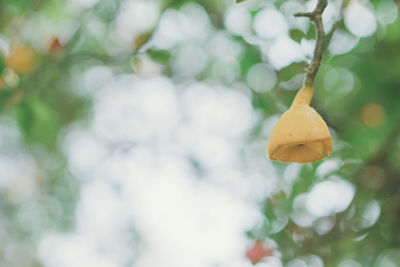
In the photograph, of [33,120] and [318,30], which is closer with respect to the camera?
[318,30]

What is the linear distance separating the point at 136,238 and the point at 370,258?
2.43 m

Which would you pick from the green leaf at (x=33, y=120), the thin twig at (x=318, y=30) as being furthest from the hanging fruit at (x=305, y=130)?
the green leaf at (x=33, y=120)

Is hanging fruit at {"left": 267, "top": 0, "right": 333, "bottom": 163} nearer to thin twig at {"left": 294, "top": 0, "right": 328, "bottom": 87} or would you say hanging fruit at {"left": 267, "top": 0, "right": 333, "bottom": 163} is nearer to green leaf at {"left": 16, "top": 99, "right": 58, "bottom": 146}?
thin twig at {"left": 294, "top": 0, "right": 328, "bottom": 87}

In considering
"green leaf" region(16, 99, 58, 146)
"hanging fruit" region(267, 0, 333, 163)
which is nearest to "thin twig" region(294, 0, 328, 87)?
"hanging fruit" region(267, 0, 333, 163)

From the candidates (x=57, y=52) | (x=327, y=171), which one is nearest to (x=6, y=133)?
(x=57, y=52)

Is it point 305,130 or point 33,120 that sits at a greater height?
point 305,130

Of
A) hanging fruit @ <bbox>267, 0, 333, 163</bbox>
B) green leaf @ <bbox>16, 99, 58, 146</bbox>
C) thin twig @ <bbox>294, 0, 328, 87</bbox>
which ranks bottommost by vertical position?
green leaf @ <bbox>16, 99, 58, 146</bbox>

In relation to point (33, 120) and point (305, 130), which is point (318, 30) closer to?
point (305, 130)

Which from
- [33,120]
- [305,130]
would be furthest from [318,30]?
[33,120]

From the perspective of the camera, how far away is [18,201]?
3.96 metres

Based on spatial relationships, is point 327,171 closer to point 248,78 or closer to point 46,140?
point 248,78

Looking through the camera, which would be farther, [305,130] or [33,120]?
[33,120]

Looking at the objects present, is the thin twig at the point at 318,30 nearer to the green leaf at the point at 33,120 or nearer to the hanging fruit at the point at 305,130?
the hanging fruit at the point at 305,130

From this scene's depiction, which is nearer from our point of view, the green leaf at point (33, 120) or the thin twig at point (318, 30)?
the thin twig at point (318, 30)
